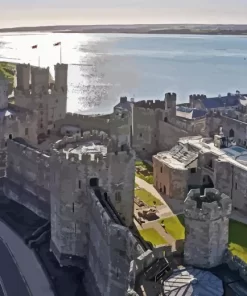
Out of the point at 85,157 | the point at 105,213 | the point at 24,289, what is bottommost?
the point at 24,289

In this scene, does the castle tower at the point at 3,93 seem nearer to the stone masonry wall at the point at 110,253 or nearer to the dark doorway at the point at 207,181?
A: the dark doorway at the point at 207,181

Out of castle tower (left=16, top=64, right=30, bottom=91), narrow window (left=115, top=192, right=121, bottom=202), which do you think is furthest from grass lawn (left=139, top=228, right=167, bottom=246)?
castle tower (left=16, top=64, right=30, bottom=91)

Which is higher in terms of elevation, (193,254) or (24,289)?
(193,254)

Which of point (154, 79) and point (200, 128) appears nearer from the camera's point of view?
point (200, 128)

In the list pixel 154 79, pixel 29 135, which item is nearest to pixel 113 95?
pixel 154 79

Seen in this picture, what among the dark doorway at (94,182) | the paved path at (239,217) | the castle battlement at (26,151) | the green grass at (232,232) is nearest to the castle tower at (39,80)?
the castle battlement at (26,151)

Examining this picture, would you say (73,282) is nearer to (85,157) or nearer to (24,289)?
(24,289)
